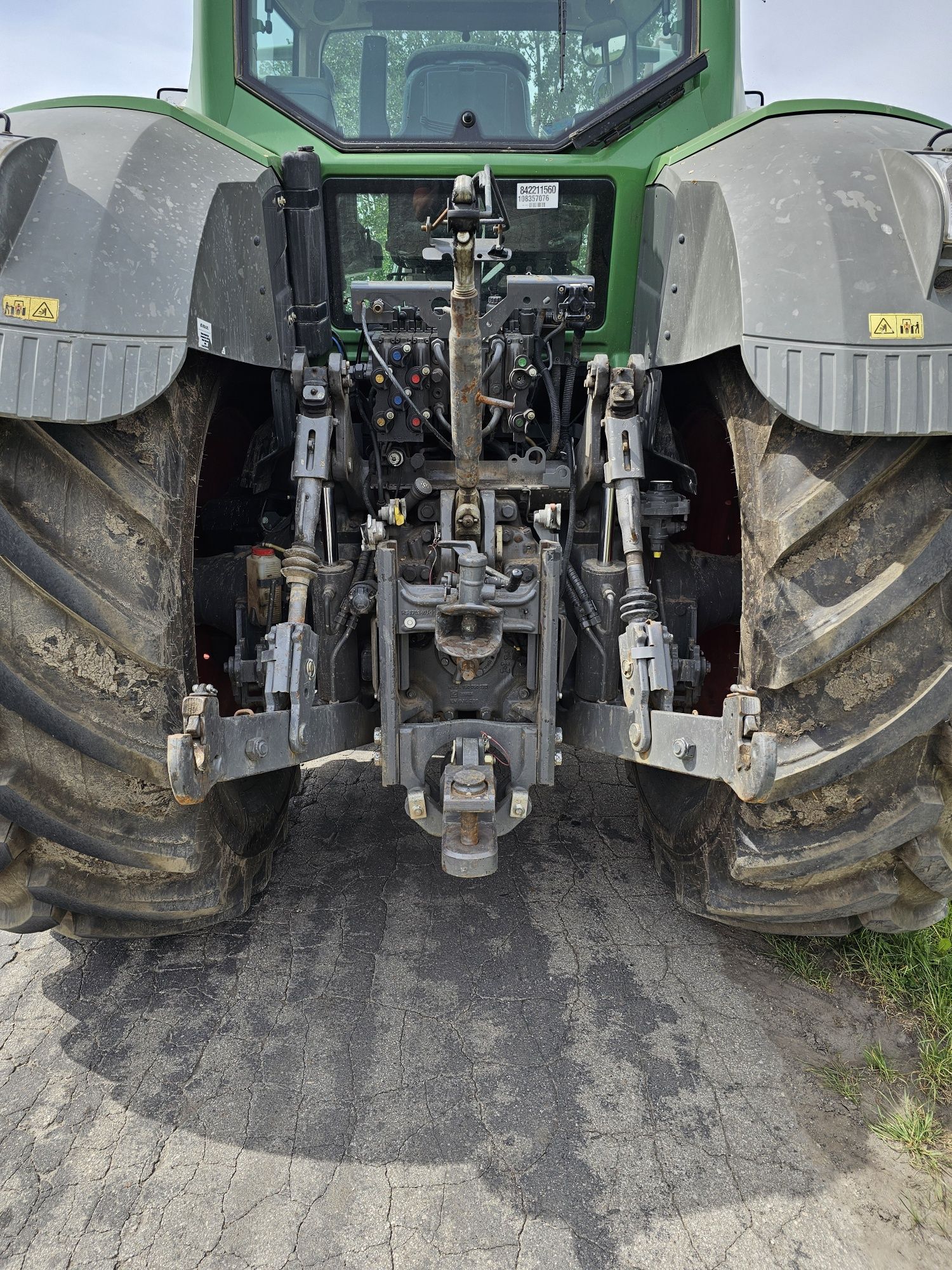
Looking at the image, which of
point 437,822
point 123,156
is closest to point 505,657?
point 437,822

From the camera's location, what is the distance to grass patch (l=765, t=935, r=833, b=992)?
246cm

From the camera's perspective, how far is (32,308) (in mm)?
1705

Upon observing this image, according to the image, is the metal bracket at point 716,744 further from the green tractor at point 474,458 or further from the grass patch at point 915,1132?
the grass patch at point 915,1132

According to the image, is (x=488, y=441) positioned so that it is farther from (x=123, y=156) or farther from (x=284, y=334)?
(x=123, y=156)

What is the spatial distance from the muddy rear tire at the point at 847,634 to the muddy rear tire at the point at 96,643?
124 centimetres

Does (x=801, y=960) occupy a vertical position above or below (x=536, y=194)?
below

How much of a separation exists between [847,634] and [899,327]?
611 millimetres

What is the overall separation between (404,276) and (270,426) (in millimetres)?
641

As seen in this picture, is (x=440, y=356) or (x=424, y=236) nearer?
(x=440, y=356)

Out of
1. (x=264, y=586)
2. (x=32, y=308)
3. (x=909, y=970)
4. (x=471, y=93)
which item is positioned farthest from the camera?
(x=471, y=93)

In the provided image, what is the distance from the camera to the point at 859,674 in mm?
1852

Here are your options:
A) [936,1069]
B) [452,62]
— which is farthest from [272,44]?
[936,1069]

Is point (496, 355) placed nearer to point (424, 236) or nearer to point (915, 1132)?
point (424, 236)

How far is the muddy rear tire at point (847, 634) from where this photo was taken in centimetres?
182
